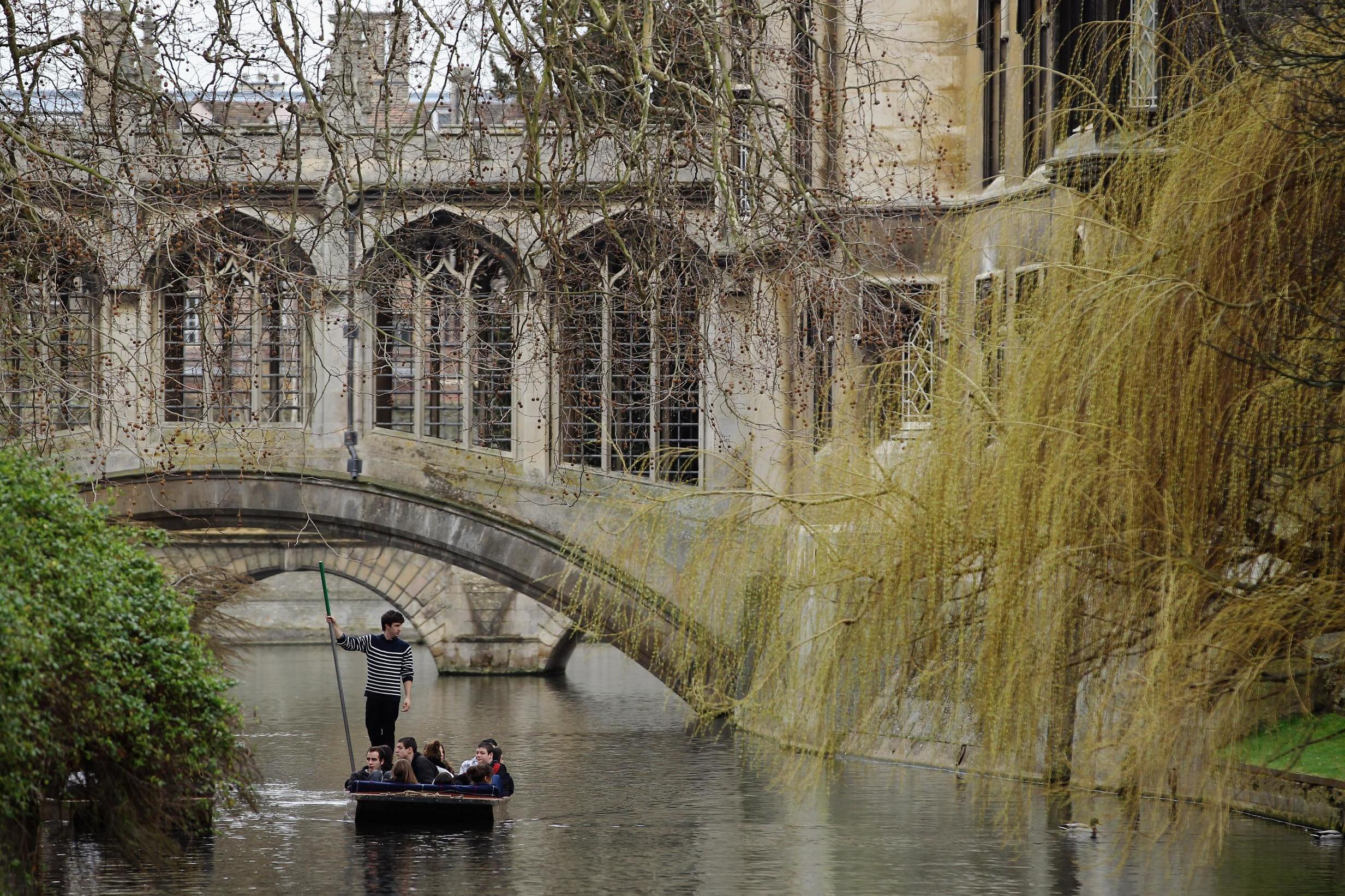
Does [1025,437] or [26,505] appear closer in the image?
[26,505]

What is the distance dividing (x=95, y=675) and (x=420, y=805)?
13.8 feet

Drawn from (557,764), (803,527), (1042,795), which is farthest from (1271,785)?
(557,764)

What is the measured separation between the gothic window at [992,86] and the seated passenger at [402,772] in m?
5.64

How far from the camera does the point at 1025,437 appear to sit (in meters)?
8.23

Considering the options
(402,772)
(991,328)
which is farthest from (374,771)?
(991,328)

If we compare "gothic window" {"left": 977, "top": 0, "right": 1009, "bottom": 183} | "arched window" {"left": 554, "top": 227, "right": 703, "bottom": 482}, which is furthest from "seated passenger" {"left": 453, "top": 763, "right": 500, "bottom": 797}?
"gothic window" {"left": 977, "top": 0, "right": 1009, "bottom": 183}

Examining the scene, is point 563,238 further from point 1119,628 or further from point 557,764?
point 557,764

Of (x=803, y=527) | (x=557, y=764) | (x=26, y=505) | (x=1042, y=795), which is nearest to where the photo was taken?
(x=26, y=505)

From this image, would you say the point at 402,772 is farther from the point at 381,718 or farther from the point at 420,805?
the point at 381,718

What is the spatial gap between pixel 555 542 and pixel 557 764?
2.07 m

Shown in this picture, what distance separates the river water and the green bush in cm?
88

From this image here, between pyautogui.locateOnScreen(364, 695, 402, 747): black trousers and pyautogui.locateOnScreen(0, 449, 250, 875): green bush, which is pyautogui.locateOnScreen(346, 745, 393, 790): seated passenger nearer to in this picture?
pyautogui.locateOnScreen(364, 695, 402, 747): black trousers

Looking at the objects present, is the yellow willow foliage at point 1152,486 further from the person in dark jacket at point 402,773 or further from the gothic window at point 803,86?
the person in dark jacket at point 402,773

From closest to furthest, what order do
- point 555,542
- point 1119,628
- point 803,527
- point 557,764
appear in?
point 1119,628 → point 803,527 → point 557,764 → point 555,542
